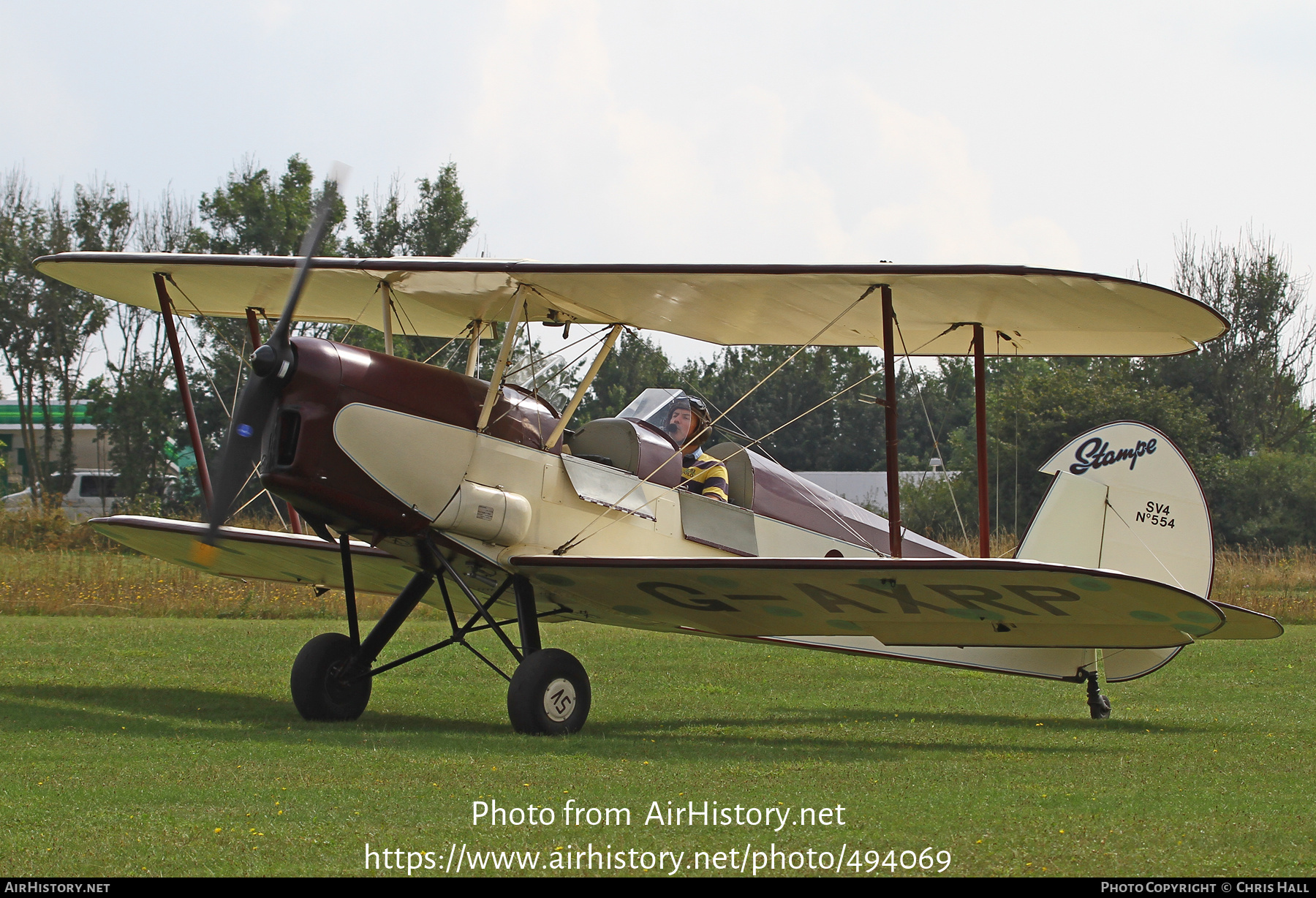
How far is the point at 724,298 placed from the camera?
27.0 feet

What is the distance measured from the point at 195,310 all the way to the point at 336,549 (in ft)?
7.70

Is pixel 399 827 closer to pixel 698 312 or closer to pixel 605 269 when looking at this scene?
pixel 605 269

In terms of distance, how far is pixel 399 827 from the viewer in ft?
15.2

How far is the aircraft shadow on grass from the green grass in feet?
0.14

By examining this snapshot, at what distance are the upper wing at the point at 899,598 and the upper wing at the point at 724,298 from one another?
1.76m

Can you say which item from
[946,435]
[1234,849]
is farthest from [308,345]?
[946,435]

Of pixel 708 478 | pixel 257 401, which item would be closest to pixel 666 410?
pixel 708 478

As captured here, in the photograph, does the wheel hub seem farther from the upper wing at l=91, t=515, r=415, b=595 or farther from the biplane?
the upper wing at l=91, t=515, r=415, b=595

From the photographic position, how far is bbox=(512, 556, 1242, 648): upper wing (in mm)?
6957

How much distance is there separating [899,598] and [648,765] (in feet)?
6.72

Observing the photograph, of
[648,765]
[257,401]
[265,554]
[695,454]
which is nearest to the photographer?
[648,765]

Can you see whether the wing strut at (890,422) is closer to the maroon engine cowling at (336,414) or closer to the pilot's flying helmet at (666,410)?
the pilot's flying helmet at (666,410)

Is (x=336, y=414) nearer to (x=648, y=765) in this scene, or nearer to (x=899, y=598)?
(x=648, y=765)
